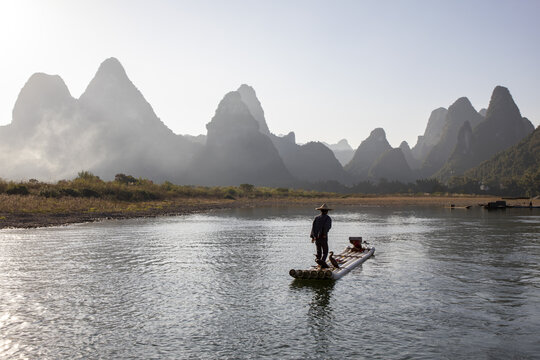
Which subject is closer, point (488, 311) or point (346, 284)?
point (488, 311)

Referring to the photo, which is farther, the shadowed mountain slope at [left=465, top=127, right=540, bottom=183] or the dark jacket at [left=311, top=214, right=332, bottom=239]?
the shadowed mountain slope at [left=465, top=127, right=540, bottom=183]

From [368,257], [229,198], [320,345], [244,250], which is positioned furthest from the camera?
[229,198]

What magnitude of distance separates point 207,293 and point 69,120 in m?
206

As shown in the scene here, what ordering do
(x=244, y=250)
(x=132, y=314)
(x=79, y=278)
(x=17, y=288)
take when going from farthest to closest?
1. (x=244, y=250)
2. (x=79, y=278)
3. (x=17, y=288)
4. (x=132, y=314)

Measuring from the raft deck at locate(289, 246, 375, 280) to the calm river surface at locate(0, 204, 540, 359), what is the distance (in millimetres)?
270

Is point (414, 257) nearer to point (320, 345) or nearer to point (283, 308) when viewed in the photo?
point (283, 308)

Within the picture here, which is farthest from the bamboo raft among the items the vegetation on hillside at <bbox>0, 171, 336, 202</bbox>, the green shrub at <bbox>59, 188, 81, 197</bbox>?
the green shrub at <bbox>59, 188, 81, 197</bbox>

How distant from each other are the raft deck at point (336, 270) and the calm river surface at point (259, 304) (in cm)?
27

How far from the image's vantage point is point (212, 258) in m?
20.2

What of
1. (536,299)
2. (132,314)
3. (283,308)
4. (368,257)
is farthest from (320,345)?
(368,257)

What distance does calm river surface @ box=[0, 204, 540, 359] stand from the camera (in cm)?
883


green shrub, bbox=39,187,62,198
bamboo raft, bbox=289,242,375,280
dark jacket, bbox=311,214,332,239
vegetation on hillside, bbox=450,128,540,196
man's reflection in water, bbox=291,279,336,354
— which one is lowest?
man's reflection in water, bbox=291,279,336,354

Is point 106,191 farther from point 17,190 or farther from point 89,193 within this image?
point 17,190

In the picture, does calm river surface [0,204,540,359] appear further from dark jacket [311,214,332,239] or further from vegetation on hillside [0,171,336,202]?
vegetation on hillside [0,171,336,202]
